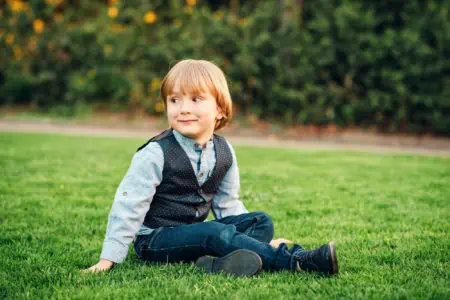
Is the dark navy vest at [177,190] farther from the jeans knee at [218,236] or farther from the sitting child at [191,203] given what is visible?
the jeans knee at [218,236]

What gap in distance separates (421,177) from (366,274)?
376cm

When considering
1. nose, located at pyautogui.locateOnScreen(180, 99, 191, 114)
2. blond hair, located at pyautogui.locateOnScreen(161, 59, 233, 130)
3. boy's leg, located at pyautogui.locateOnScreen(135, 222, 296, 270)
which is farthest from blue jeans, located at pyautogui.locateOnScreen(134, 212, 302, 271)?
blond hair, located at pyautogui.locateOnScreen(161, 59, 233, 130)

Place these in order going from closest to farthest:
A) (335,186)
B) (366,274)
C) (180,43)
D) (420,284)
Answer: (420,284), (366,274), (335,186), (180,43)

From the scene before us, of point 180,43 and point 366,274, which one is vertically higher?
point 180,43

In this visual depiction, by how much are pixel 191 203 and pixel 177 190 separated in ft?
0.43

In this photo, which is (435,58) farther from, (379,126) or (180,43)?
(180,43)

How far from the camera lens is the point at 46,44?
1345 centimetres

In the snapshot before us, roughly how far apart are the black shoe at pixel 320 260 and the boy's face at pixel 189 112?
0.91 m

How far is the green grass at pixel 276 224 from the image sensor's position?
2.64 metres

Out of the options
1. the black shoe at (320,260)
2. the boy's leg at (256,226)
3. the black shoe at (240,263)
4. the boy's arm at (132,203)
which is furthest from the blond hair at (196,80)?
the black shoe at (320,260)

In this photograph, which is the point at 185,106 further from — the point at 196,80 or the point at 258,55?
the point at 258,55

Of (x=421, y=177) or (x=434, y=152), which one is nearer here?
(x=421, y=177)

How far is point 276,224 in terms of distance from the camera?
4.12 metres

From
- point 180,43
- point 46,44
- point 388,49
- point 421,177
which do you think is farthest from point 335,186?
point 46,44
